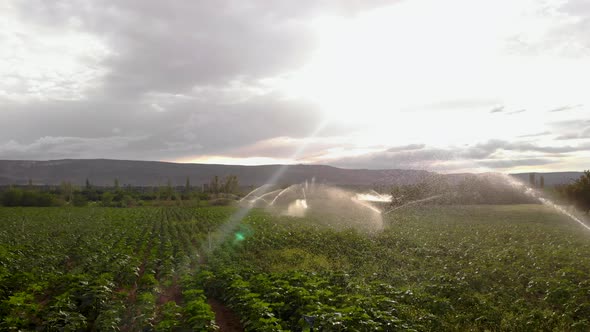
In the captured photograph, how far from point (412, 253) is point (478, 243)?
4.93m

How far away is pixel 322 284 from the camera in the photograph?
14352 millimetres

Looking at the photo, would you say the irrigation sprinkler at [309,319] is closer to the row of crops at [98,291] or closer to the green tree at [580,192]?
the row of crops at [98,291]

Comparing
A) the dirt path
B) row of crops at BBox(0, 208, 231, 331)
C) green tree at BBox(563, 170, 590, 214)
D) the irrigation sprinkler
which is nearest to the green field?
row of crops at BBox(0, 208, 231, 331)

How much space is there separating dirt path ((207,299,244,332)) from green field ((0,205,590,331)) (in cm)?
28

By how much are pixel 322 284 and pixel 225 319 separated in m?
3.43

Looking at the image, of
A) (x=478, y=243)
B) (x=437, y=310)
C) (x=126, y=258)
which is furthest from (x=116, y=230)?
(x=437, y=310)

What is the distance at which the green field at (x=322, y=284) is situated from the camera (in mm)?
10969

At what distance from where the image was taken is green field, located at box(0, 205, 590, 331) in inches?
432

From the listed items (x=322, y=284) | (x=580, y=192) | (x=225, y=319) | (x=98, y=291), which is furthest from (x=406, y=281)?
(x=580, y=192)

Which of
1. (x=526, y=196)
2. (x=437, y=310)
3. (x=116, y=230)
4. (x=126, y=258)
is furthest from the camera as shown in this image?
(x=526, y=196)

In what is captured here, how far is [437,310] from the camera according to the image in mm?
12492

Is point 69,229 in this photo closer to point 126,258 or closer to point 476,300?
point 126,258

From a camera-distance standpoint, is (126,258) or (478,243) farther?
(478,243)

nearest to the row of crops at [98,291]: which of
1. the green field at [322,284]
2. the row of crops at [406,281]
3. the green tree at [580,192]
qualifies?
the green field at [322,284]
